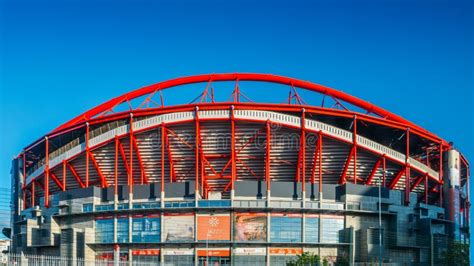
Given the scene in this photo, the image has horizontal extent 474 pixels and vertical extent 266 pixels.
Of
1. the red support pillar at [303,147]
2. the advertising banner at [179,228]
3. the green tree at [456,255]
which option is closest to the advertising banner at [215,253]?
the advertising banner at [179,228]

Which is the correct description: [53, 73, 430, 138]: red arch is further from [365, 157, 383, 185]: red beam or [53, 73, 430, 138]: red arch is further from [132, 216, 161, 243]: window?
[132, 216, 161, 243]: window

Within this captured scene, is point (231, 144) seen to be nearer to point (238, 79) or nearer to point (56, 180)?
point (238, 79)

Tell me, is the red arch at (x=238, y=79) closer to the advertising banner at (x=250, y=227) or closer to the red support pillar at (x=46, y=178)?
the red support pillar at (x=46, y=178)

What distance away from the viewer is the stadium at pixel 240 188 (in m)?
65.2

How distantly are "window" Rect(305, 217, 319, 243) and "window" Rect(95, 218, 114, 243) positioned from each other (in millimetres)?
20235

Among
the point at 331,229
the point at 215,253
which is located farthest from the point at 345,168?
the point at 215,253

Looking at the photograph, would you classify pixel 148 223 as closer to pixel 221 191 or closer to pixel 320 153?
pixel 221 191

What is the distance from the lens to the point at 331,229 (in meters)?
66.3

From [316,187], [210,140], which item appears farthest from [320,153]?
[210,140]

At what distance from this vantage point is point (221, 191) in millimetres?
71875

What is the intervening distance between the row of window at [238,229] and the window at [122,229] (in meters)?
0.10

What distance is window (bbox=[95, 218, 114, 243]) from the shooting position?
222 ft

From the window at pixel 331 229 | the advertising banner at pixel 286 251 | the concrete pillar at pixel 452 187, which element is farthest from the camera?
the concrete pillar at pixel 452 187

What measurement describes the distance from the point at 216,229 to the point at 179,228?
12.5 feet
